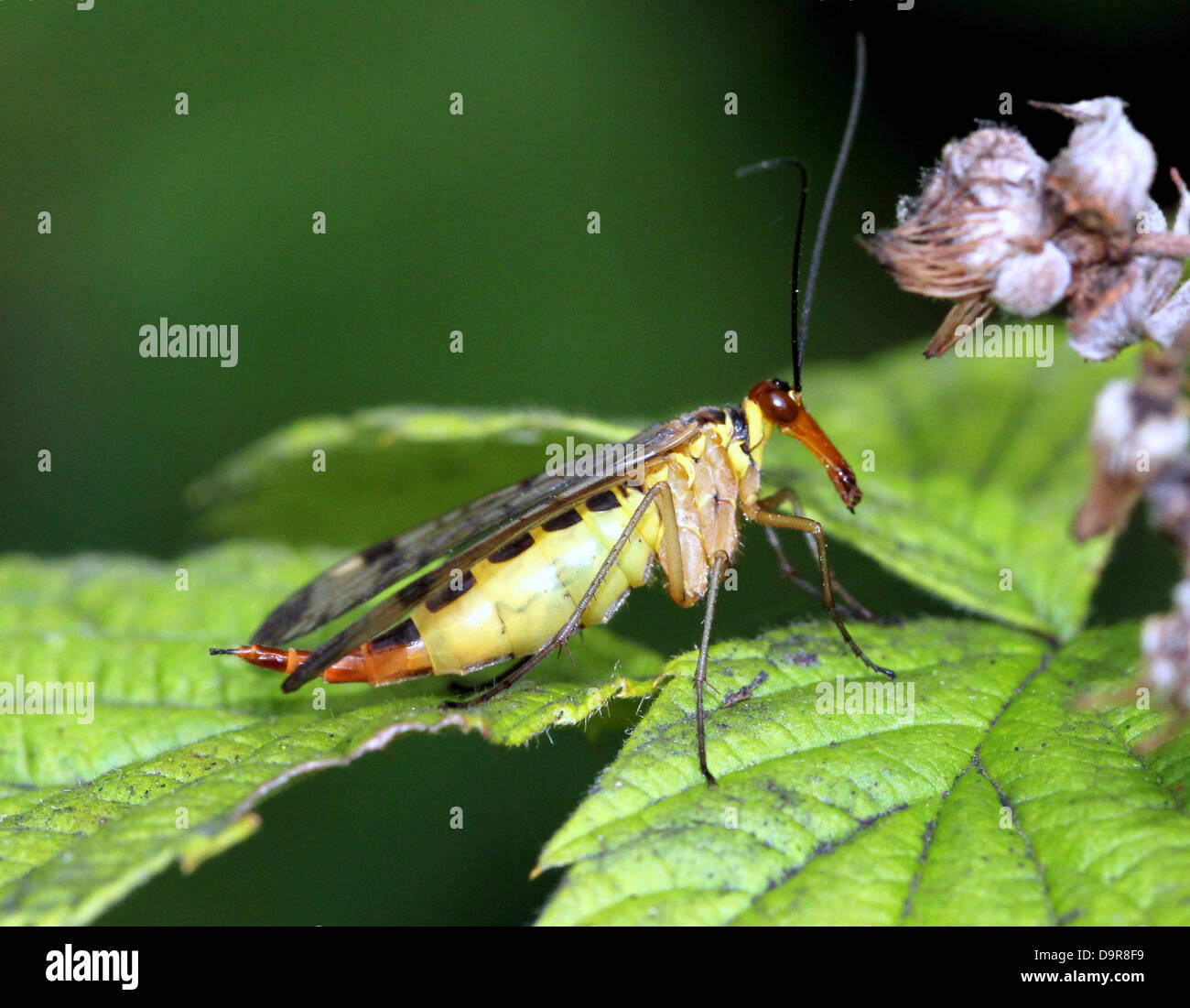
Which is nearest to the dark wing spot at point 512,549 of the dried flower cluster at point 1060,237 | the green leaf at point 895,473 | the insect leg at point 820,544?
the green leaf at point 895,473

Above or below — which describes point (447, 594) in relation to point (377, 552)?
below

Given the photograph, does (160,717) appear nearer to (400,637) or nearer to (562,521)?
(400,637)

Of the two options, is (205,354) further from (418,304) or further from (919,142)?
(919,142)

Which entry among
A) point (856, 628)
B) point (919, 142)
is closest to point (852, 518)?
point (856, 628)

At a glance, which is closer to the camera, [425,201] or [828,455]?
[828,455]

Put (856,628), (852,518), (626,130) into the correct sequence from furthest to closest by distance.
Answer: (626,130)
(852,518)
(856,628)

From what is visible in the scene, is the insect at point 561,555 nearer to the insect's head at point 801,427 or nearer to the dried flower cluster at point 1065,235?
the insect's head at point 801,427

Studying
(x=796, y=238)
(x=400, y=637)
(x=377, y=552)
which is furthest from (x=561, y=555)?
(x=796, y=238)
